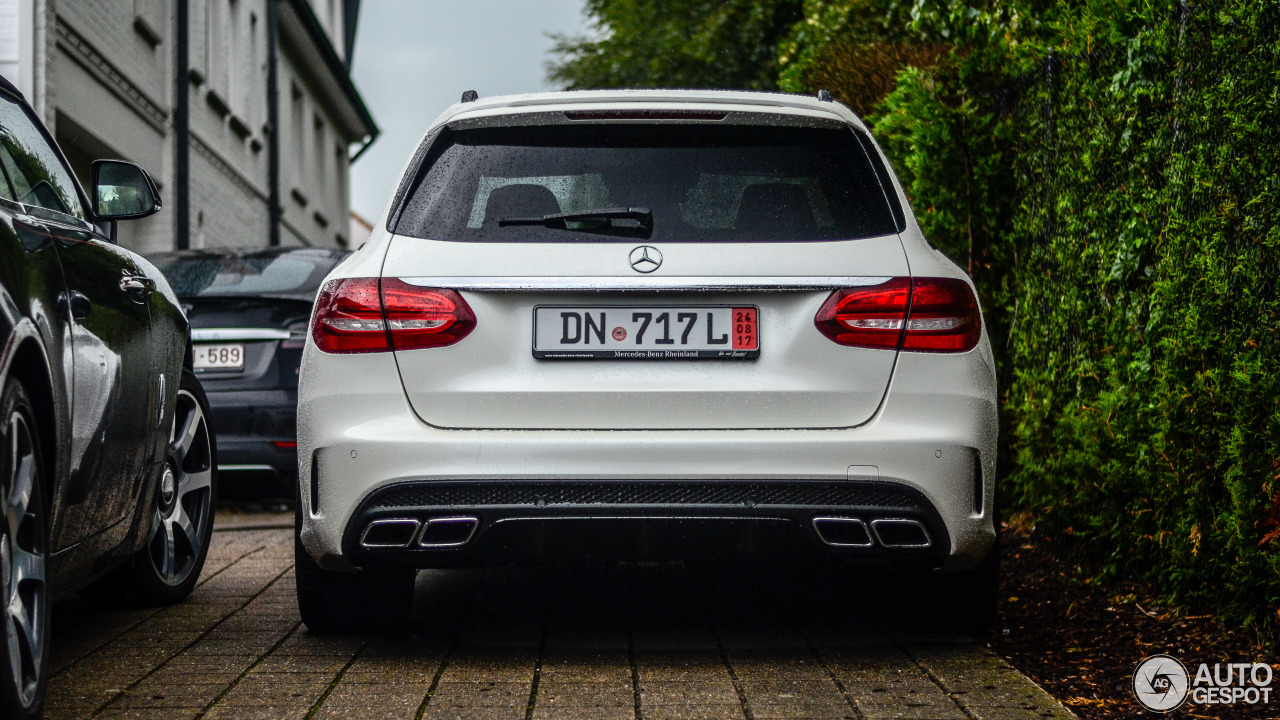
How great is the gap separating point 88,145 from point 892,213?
10138 millimetres

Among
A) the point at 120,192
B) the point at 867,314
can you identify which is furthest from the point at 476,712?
the point at 120,192

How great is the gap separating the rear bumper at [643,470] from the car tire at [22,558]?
84 centimetres

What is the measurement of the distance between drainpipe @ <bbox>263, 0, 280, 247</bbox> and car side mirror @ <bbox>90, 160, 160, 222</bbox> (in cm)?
1657

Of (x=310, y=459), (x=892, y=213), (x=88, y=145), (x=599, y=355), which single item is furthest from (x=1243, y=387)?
→ (x=88, y=145)

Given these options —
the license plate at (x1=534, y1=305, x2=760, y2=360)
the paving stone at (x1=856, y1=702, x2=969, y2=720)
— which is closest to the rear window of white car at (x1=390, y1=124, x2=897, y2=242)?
the license plate at (x1=534, y1=305, x2=760, y2=360)

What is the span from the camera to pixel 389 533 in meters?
4.14

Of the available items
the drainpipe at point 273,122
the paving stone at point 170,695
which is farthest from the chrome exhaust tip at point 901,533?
A: the drainpipe at point 273,122

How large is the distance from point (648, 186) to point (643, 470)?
0.81 m

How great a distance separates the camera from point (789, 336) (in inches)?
162

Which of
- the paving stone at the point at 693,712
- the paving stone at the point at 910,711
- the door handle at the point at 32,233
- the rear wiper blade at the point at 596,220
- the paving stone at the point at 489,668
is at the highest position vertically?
the rear wiper blade at the point at 596,220

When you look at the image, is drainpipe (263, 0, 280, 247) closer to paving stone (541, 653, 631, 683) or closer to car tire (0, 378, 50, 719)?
paving stone (541, 653, 631, 683)

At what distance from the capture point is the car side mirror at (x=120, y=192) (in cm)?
499

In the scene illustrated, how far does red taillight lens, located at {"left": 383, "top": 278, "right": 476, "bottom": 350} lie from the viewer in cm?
412

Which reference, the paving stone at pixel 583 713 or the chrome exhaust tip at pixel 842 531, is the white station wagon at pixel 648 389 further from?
the paving stone at pixel 583 713
